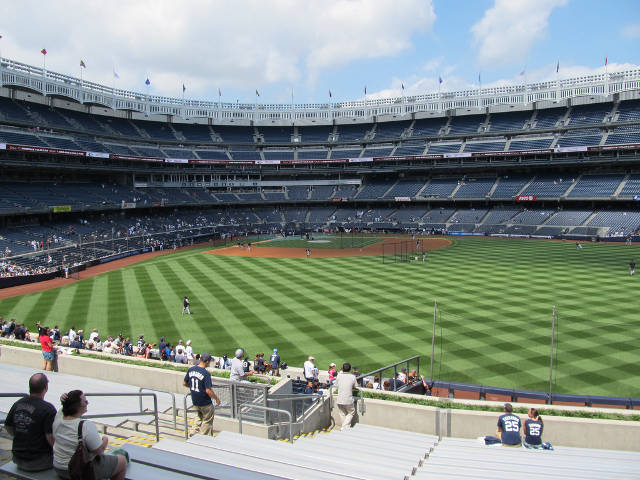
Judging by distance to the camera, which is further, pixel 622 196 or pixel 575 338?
pixel 622 196

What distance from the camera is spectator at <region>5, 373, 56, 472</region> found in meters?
4.72

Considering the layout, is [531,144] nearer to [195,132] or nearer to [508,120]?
[508,120]

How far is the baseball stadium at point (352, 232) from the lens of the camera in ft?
65.5

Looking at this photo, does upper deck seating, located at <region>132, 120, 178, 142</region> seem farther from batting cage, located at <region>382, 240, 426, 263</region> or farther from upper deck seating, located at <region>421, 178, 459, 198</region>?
batting cage, located at <region>382, 240, 426, 263</region>

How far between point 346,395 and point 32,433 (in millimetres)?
6744

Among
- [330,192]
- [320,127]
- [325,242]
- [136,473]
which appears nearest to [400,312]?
[136,473]

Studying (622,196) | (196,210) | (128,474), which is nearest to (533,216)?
(622,196)

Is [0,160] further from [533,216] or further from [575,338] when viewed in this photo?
[533,216]

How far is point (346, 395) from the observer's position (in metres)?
10.1

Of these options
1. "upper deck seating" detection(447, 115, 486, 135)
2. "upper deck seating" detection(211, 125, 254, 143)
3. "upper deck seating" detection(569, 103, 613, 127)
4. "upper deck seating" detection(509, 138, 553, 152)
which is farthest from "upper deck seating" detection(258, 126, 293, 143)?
"upper deck seating" detection(569, 103, 613, 127)

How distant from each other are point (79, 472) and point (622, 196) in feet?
247

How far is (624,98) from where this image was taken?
6969 cm

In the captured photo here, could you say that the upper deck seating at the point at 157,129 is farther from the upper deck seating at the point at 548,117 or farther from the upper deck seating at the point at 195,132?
the upper deck seating at the point at 548,117

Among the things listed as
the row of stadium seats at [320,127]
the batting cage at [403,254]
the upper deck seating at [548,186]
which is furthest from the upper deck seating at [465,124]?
the batting cage at [403,254]
